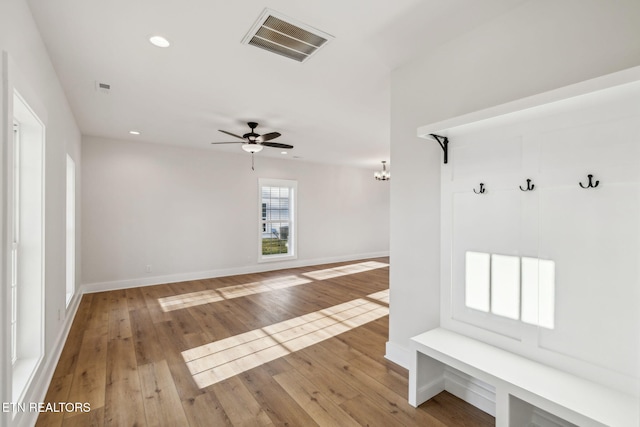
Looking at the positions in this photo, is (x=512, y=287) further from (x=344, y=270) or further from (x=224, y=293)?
(x=344, y=270)

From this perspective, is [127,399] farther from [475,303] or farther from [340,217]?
[340,217]

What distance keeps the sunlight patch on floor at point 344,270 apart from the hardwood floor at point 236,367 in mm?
1740

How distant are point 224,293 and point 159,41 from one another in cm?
396

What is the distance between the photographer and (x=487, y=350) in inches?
76.7

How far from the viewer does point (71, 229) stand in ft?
14.0

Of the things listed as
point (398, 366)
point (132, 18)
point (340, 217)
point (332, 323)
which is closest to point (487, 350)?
point (398, 366)

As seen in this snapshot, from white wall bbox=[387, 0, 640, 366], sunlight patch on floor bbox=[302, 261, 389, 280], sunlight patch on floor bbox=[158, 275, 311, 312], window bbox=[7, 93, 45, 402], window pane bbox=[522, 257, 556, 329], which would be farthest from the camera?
sunlight patch on floor bbox=[302, 261, 389, 280]

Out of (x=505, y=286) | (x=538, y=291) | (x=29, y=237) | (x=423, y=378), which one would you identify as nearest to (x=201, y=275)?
(x=29, y=237)

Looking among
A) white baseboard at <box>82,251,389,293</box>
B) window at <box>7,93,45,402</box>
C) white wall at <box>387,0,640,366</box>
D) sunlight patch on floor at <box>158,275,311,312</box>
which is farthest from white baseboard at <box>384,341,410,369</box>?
white baseboard at <box>82,251,389,293</box>

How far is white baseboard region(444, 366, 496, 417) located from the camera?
206 cm

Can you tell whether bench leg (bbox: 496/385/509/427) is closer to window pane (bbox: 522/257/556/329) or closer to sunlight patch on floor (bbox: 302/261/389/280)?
window pane (bbox: 522/257/556/329)

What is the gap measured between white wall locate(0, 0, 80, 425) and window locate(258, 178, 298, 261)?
3.90 metres

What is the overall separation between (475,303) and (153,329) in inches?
138

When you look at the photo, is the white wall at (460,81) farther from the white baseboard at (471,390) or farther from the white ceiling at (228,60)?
the white baseboard at (471,390)
